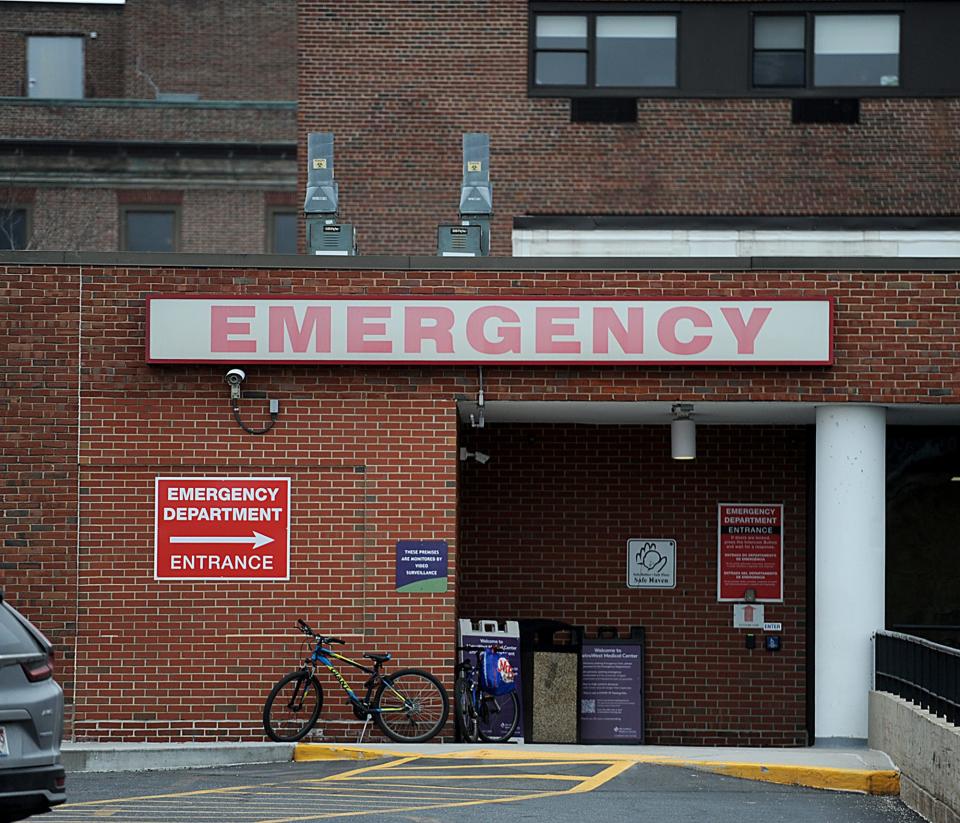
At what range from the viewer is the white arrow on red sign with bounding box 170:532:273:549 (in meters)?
15.9

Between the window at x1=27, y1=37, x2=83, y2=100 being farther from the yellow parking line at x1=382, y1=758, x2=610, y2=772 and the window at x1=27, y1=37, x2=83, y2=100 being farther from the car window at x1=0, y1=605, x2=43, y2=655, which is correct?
the car window at x1=0, y1=605, x2=43, y2=655

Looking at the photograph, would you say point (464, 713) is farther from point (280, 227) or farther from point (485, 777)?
point (280, 227)

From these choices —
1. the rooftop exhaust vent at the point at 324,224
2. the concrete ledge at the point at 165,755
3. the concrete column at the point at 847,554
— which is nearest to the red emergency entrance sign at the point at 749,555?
the concrete column at the point at 847,554

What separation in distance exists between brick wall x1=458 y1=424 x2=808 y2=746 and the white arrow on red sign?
297cm

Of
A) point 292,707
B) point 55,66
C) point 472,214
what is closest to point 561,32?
point 472,214

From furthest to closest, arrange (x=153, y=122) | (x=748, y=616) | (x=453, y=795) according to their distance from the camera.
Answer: (x=153, y=122), (x=748, y=616), (x=453, y=795)

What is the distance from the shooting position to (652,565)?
59.2ft

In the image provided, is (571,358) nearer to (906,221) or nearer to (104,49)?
(906,221)

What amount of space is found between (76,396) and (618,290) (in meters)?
5.17

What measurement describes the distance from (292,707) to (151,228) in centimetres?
2673

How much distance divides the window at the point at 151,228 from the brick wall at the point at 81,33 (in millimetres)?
5667

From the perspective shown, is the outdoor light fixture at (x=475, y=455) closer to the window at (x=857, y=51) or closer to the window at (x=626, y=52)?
the window at (x=626, y=52)

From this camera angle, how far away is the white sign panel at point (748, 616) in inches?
703

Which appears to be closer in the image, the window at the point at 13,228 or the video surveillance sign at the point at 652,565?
the video surveillance sign at the point at 652,565
